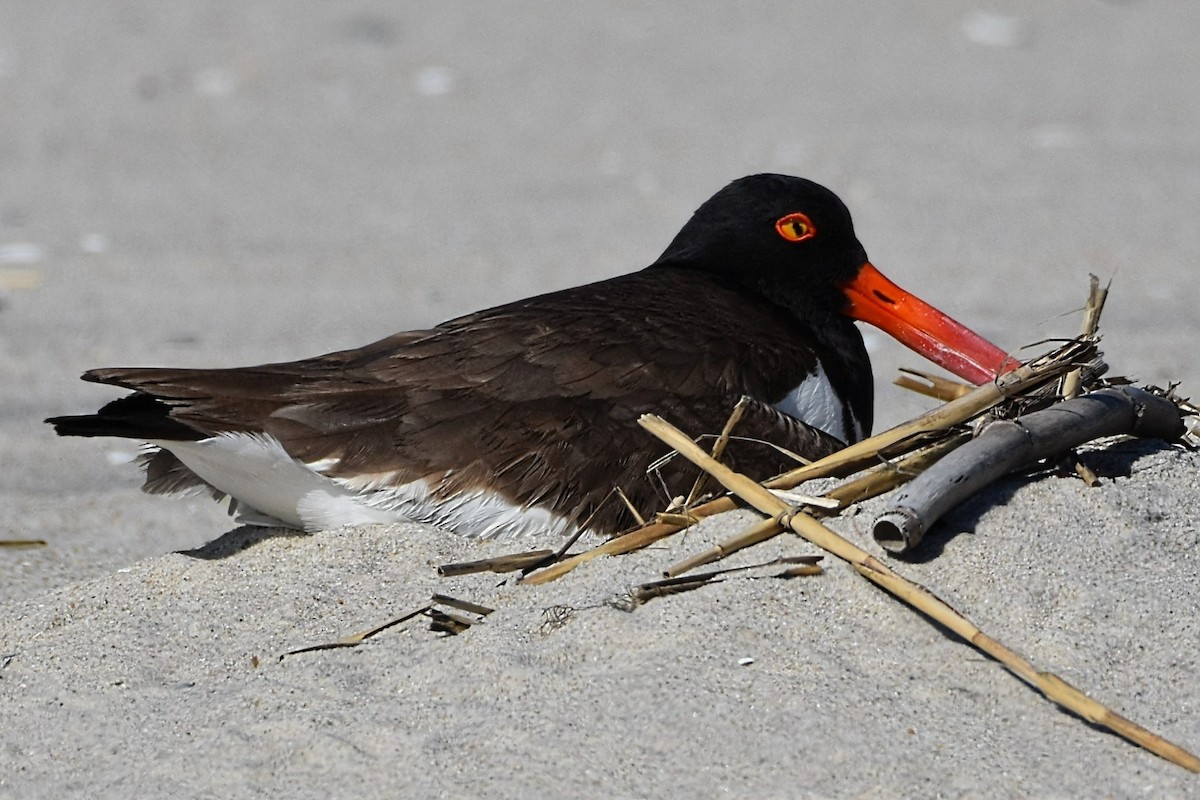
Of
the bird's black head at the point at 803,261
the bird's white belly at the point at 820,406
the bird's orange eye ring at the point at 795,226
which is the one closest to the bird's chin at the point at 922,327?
the bird's black head at the point at 803,261

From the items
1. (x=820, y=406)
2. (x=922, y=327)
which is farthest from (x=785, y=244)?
(x=820, y=406)

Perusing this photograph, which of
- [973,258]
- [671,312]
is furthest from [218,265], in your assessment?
[671,312]

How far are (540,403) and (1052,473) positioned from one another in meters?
1.23

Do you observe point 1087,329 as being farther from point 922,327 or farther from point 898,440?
point 922,327

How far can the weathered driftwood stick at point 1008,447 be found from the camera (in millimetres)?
3074

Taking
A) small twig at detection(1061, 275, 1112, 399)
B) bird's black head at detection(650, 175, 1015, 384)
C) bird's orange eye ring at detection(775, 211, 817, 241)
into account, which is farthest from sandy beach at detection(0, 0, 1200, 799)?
bird's orange eye ring at detection(775, 211, 817, 241)

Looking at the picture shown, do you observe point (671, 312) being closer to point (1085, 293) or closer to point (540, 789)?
point (540, 789)

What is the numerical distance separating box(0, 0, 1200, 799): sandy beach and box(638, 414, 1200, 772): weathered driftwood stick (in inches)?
2.1

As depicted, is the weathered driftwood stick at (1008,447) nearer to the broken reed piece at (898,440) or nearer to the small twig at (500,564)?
the broken reed piece at (898,440)

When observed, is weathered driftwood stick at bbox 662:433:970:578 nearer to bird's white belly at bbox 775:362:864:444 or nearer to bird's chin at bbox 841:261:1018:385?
bird's white belly at bbox 775:362:864:444

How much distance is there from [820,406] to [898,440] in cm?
95

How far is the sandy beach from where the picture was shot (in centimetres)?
285

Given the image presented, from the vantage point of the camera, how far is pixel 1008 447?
321 cm

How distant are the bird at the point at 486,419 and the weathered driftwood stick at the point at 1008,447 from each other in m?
0.62
